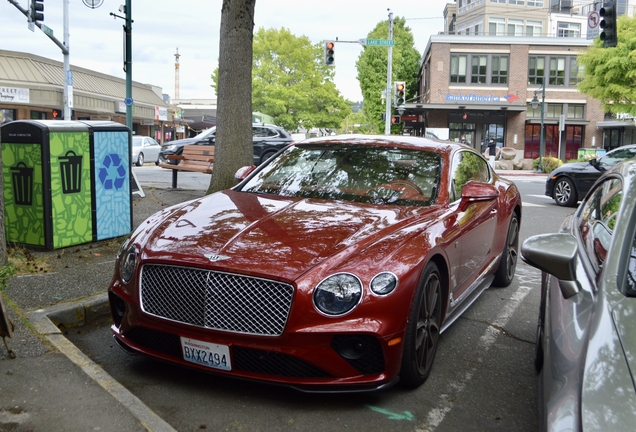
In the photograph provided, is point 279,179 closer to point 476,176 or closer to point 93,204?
point 476,176

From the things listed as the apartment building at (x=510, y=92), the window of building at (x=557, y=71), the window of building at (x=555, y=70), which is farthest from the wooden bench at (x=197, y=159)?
the window of building at (x=557, y=71)

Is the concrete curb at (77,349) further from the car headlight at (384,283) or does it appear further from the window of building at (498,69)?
the window of building at (498,69)

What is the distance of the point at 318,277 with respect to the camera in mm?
3436

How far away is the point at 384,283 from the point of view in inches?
137

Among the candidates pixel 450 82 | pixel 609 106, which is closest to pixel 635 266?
pixel 609 106

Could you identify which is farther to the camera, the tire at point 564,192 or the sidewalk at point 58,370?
the tire at point 564,192

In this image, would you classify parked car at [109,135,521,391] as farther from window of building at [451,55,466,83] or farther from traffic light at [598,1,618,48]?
window of building at [451,55,466,83]

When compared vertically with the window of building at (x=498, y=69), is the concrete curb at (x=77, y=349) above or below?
below

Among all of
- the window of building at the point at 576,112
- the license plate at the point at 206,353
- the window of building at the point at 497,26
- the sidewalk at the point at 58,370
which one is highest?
the window of building at the point at 497,26

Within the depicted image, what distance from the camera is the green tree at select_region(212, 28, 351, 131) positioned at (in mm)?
53219

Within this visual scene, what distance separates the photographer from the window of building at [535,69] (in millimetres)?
48750

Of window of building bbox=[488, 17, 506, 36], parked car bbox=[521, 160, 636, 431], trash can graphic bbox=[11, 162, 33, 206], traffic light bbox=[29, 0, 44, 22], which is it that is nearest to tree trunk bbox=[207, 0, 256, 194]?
trash can graphic bbox=[11, 162, 33, 206]

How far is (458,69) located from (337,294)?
4764 cm

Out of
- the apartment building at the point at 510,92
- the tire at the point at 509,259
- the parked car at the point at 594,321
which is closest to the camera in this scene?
the parked car at the point at 594,321
